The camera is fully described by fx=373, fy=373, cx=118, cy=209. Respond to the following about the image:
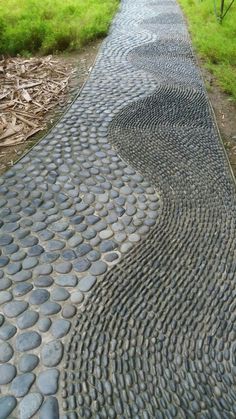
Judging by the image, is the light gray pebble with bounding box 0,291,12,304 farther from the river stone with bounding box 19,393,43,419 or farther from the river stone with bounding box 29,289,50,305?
the river stone with bounding box 19,393,43,419

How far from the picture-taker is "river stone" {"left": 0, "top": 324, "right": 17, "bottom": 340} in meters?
2.13

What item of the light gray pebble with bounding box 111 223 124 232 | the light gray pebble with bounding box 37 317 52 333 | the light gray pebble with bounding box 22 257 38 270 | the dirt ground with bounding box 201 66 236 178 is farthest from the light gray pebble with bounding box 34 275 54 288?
the dirt ground with bounding box 201 66 236 178

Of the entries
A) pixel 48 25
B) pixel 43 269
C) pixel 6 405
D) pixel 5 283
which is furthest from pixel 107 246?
pixel 48 25

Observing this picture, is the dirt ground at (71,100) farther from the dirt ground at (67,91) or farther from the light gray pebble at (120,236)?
the light gray pebble at (120,236)

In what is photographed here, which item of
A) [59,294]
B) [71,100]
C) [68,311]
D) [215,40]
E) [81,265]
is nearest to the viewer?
[68,311]

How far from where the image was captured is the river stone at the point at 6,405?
1.78 m

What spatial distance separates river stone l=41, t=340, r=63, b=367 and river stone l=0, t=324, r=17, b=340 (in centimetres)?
22

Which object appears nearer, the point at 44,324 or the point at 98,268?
the point at 44,324

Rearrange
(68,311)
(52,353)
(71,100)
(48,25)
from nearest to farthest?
(52,353), (68,311), (71,100), (48,25)

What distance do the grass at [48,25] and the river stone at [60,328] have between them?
16.7ft

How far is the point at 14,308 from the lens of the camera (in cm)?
229

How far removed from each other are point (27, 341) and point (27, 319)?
5.9 inches

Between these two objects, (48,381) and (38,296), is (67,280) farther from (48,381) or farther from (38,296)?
(48,381)

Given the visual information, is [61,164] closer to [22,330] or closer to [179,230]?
[179,230]
